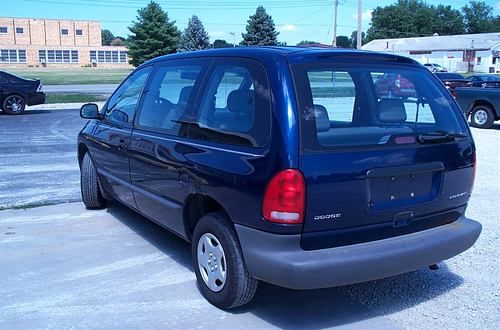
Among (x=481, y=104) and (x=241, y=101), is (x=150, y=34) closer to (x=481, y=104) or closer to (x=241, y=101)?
(x=481, y=104)

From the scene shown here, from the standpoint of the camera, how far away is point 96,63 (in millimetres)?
101188

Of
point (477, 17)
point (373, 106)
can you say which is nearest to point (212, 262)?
point (373, 106)

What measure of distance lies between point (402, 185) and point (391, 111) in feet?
2.31

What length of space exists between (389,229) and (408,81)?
1.21 meters

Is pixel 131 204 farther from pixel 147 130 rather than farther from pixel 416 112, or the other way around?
pixel 416 112

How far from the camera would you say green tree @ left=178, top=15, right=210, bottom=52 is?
6103 cm

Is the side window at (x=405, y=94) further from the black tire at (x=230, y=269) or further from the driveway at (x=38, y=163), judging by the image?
the driveway at (x=38, y=163)

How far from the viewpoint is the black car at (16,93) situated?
59.3 ft

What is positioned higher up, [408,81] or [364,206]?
[408,81]

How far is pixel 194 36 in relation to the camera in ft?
205

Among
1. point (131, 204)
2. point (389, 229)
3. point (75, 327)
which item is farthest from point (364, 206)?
point (131, 204)

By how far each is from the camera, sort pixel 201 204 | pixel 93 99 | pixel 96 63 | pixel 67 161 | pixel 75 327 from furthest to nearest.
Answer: pixel 96 63
pixel 93 99
pixel 67 161
pixel 201 204
pixel 75 327

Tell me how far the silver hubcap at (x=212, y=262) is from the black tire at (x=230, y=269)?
0.03 meters

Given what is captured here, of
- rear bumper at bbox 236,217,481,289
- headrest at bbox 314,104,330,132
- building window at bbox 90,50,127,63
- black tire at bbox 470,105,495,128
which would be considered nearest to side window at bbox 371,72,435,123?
headrest at bbox 314,104,330,132
